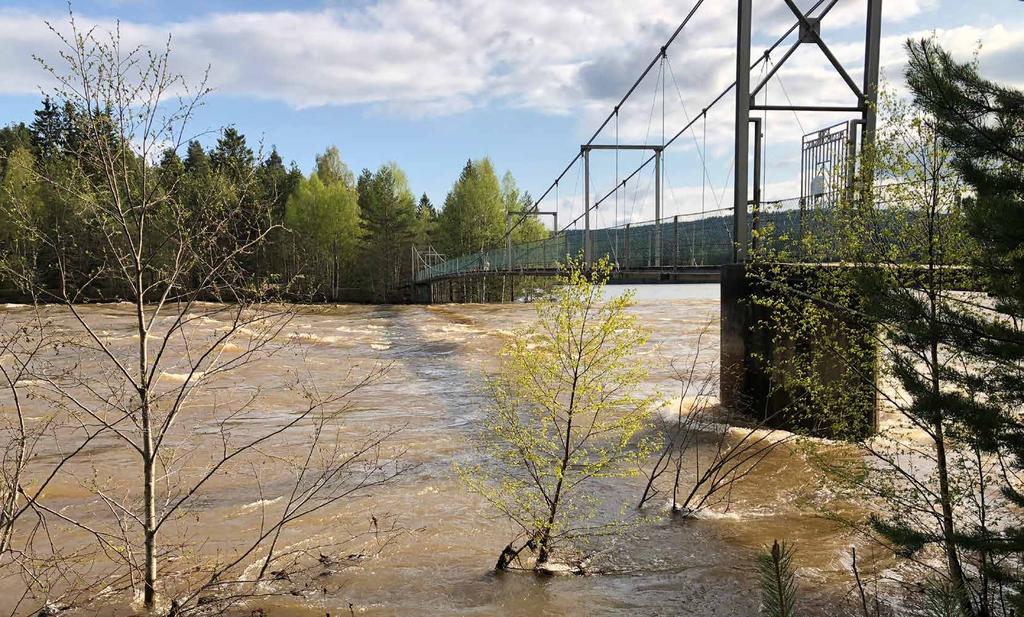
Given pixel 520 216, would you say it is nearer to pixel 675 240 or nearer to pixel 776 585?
pixel 675 240

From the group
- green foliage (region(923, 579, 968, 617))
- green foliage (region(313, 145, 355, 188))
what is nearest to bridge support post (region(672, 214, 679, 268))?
green foliage (region(923, 579, 968, 617))

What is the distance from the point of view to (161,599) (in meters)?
4.68

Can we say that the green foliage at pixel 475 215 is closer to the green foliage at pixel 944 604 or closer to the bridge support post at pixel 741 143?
the bridge support post at pixel 741 143

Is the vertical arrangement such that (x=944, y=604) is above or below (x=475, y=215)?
below

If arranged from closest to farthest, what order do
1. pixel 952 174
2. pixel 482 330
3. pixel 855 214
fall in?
pixel 952 174, pixel 855 214, pixel 482 330

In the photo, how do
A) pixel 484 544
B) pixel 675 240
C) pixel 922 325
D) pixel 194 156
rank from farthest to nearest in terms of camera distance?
1. pixel 675 240
2. pixel 484 544
3. pixel 194 156
4. pixel 922 325

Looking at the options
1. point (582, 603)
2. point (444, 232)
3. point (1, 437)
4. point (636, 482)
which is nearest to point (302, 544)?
point (582, 603)

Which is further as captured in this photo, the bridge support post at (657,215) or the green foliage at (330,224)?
the green foliage at (330,224)

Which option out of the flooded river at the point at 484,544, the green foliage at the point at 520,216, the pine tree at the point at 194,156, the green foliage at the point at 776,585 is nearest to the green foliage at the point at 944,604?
the green foliage at the point at 776,585

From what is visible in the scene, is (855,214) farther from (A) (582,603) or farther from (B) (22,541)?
(B) (22,541)

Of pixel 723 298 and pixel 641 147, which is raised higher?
pixel 641 147

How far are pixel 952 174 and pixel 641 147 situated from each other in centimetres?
1818

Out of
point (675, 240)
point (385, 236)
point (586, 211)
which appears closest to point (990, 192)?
point (675, 240)

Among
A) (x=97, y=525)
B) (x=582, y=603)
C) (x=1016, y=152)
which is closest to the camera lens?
(x=1016, y=152)
